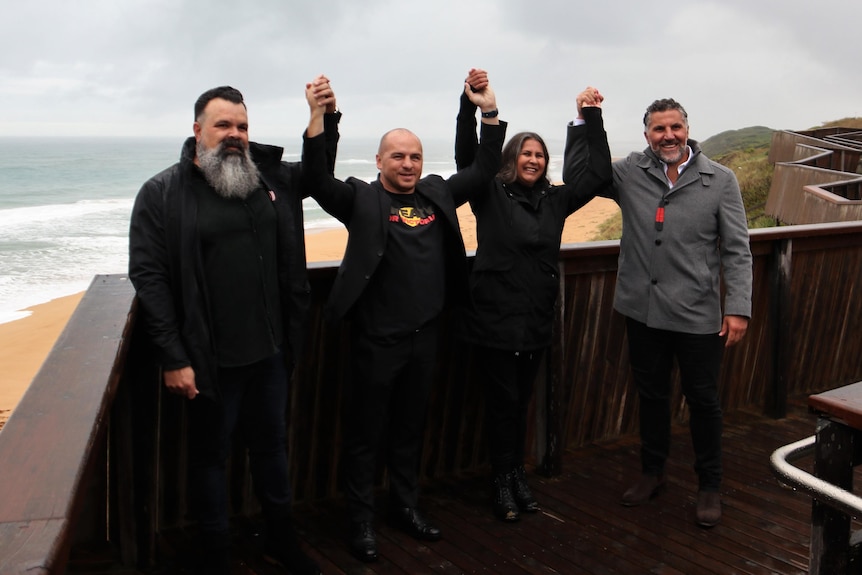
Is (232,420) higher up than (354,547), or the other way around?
(232,420)

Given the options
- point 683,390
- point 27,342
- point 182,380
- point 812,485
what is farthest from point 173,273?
point 27,342

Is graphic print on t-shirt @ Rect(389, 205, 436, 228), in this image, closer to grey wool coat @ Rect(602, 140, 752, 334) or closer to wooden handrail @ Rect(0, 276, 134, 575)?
grey wool coat @ Rect(602, 140, 752, 334)

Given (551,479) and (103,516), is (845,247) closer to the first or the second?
(551,479)

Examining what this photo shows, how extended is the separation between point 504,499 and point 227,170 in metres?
1.82

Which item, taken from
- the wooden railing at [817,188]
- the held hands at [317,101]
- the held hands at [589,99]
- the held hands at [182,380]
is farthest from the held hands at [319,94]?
the wooden railing at [817,188]

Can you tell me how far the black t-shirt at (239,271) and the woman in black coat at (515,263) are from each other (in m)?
0.96

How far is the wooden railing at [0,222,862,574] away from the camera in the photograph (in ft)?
5.28

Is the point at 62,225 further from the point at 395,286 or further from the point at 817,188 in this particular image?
the point at 395,286

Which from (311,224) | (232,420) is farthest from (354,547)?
(311,224)

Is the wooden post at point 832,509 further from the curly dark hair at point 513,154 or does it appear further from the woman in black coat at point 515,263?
the curly dark hair at point 513,154

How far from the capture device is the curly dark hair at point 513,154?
3412 mm

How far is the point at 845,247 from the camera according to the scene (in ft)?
16.5

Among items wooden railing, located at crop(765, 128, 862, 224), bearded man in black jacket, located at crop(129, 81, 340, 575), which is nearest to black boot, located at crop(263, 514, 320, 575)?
bearded man in black jacket, located at crop(129, 81, 340, 575)

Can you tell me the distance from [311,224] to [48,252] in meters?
10.3
